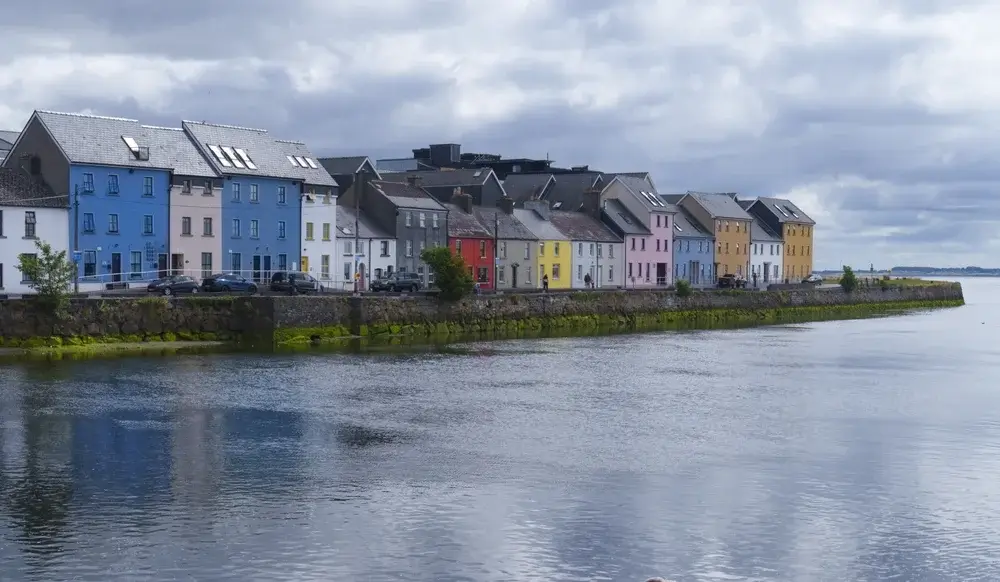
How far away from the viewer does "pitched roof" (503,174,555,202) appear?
12735 cm

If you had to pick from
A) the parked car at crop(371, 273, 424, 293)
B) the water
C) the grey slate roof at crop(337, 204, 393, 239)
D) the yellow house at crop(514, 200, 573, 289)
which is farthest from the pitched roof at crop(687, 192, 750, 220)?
the water

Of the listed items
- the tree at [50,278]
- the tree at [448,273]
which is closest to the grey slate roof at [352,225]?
the tree at [448,273]

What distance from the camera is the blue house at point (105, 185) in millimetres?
75125

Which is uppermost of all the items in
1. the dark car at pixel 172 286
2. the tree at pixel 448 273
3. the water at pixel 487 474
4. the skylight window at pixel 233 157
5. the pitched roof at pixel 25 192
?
the skylight window at pixel 233 157

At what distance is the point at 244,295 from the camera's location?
234 feet

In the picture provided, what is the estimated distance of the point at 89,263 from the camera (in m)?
75.6

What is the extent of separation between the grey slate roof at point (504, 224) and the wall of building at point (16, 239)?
140 ft

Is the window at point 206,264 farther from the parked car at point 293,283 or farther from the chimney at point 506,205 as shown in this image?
the chimney at point 506,205

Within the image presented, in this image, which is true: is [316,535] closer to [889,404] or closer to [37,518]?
[37,518]

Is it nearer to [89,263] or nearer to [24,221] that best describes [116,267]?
[89,263]

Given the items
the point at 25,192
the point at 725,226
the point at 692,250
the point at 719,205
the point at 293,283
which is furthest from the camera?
the point at 719,205

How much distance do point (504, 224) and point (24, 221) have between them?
47.3 m

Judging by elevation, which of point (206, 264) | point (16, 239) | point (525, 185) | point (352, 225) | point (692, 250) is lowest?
point (206, 264)

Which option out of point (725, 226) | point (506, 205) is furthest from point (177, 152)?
point (725, 226)
